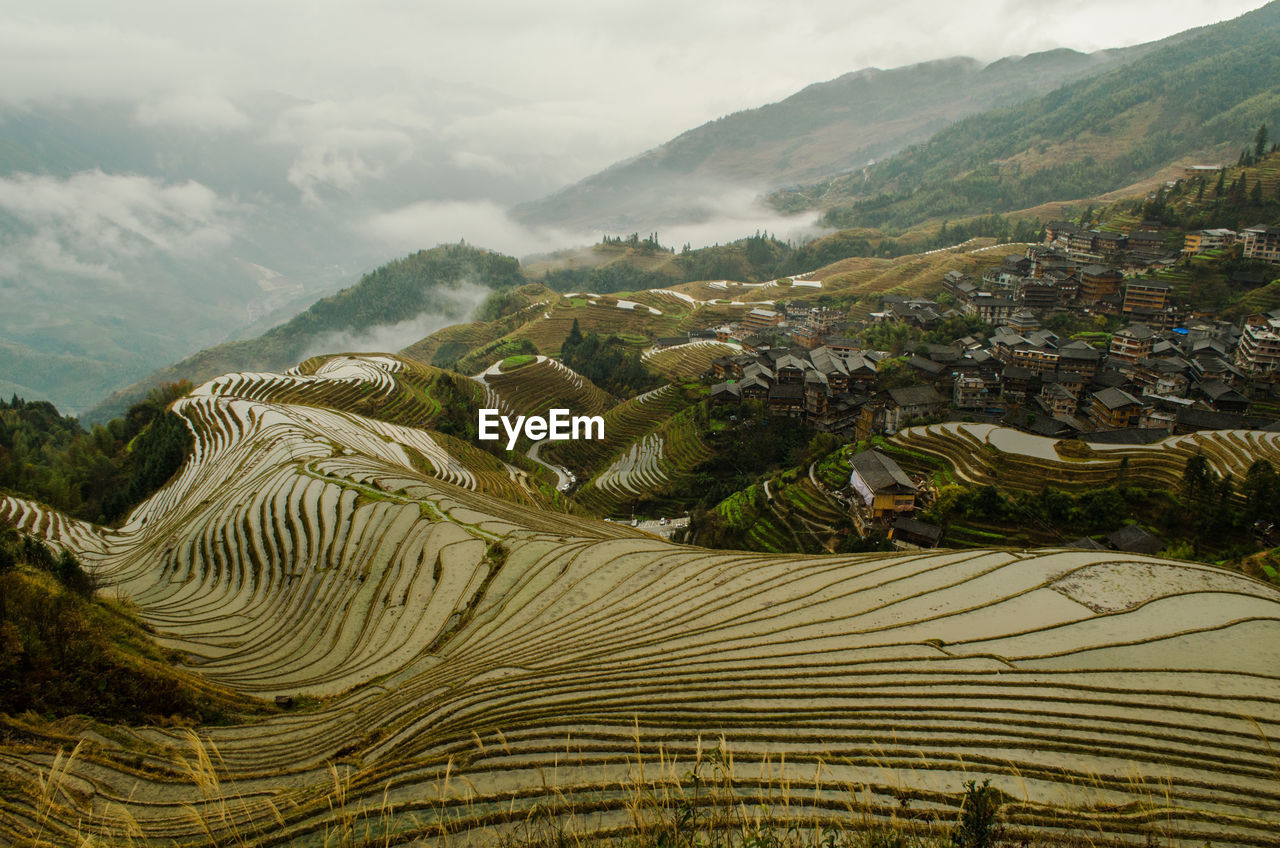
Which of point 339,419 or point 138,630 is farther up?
point 339,419

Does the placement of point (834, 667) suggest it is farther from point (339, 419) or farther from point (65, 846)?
point (339, 419)

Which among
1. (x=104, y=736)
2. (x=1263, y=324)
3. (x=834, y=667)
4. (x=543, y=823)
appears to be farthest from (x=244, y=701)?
(x=1263, y=324)

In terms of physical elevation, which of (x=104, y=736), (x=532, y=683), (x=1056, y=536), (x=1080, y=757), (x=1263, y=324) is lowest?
(x=1056, y=536)

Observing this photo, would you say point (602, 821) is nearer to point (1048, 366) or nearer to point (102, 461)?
point (102, 461)

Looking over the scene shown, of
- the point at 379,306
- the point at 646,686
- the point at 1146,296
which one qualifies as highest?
the point at 379,306

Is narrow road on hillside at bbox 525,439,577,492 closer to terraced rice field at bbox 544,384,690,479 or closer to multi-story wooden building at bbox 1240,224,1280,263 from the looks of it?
terraced rice field at bbox 544,384,690,479

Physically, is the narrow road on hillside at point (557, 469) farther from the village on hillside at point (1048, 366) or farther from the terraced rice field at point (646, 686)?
the terraced rice field at point (646, 686)

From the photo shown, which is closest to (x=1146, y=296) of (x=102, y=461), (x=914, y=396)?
(x=914, y=396)
